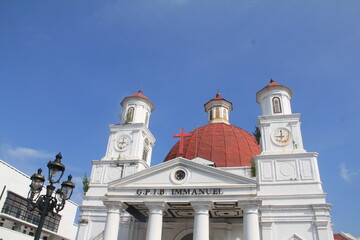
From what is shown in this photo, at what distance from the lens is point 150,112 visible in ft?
94.8

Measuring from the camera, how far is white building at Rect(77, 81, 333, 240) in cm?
1802

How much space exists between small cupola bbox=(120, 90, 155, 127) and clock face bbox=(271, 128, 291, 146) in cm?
1130

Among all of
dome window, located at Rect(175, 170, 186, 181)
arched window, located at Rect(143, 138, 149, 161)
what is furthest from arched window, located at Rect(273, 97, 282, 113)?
arched window, located at Rect(143, 138, 149, 161)

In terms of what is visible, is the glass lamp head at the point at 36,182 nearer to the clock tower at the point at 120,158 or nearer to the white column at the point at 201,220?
the white column at the point at 201,220

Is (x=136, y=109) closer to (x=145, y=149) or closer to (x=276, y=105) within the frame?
(x=145, y=149)

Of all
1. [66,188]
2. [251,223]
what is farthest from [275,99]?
[66,188]

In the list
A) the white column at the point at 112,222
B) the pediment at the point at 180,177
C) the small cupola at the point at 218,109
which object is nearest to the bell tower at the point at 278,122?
the pediment at the point at 180,177

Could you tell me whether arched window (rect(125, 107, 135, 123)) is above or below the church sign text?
above

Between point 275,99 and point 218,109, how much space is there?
1184cm

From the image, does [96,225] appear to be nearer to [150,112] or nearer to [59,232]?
[150,112]

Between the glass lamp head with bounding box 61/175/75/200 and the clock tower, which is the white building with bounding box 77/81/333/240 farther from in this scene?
the glass lamp head with bounding box 61/175/75/200

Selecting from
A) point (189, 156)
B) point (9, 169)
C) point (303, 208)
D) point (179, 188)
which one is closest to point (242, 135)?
point (189, 156)

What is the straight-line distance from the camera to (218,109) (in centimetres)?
3628

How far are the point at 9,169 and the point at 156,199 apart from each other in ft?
67.9
